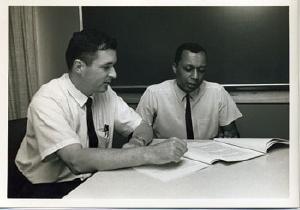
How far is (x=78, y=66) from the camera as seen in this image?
3.64 ft

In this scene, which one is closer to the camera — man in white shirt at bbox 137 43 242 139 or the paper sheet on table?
the paper sheet on table

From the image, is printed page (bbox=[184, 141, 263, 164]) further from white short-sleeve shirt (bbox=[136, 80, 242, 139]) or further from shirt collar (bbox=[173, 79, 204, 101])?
shirt collar (bbox=[173, 79, 204, 101])

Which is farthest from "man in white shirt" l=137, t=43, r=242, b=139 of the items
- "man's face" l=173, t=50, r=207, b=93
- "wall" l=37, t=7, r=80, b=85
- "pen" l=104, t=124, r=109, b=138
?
"wall" l=37, t=7, r=80, b=85

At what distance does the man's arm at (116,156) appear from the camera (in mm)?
1014

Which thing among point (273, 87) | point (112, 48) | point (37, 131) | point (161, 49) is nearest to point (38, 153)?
point (37, 131)

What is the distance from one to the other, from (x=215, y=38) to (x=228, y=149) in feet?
1.11

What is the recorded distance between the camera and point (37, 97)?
3.59 ft

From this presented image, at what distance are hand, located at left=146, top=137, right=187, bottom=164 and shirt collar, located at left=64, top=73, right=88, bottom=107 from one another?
26cm

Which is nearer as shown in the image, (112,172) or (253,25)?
(112,172)

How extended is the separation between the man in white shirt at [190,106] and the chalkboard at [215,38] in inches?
1.3

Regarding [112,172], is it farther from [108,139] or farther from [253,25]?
[253,25]

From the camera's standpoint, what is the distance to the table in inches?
39.3

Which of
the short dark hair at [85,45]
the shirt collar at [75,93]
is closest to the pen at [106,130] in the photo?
the shirt collar at [75,93]

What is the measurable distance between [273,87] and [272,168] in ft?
0.81
